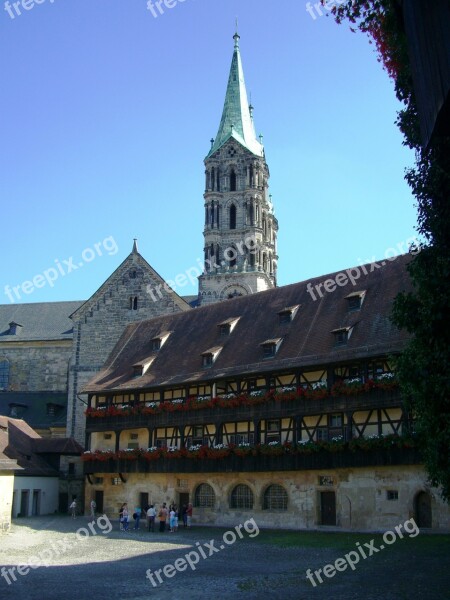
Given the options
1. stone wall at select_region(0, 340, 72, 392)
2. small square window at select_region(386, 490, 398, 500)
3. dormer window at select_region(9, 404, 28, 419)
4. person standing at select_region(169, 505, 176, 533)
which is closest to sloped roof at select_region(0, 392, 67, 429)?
dormer window at select_region(9, 404, 28, 419)

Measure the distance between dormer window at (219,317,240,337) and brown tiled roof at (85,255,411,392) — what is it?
22cm

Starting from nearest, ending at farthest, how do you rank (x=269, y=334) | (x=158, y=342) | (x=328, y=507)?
1. (x=328, y=507)
2. (x=269, y=334)
3. (x=158, y=342)

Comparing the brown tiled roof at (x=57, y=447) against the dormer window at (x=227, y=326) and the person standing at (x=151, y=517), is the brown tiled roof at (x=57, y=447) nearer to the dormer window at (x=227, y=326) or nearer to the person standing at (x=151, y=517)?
the dormer window at (x=227, y=326)

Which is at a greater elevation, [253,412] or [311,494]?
[253,412]

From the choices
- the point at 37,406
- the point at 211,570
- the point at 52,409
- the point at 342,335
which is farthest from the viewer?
the point at 37,406

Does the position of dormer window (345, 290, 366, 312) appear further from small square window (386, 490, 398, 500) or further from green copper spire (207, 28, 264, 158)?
green copper spire (207, 28, 264, 158)

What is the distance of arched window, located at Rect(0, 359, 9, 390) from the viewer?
58.5 m

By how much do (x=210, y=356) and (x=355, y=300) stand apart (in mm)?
7362

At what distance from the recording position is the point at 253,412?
104 ft

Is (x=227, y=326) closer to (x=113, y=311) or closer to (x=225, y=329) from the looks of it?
(x=225, y=329)

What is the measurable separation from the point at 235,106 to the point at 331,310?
4424 cm

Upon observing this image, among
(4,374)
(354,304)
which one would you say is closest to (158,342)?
(354,304)

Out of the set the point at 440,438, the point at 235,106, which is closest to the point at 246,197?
the point at 235,106

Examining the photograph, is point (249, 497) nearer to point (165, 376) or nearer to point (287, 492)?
point (287, 492)
